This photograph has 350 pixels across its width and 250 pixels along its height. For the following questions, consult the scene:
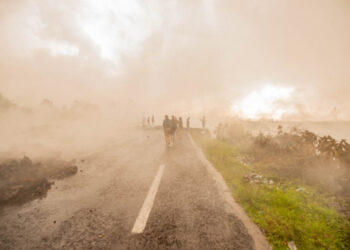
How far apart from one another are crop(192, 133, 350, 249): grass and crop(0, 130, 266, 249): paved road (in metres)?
0.54

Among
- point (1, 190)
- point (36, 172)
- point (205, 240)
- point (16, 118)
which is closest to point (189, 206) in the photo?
point (205, 240)

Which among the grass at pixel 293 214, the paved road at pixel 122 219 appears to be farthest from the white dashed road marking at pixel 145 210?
the grass at pixel 293 214

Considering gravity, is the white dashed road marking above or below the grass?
above

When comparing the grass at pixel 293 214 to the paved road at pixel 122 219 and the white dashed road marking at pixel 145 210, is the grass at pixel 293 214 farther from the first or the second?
the white dashed road marking at pixel 145 210

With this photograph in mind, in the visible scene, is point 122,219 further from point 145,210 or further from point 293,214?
point 293,214

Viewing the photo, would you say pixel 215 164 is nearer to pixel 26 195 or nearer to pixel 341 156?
pixel 341 156

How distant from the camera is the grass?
253 cm

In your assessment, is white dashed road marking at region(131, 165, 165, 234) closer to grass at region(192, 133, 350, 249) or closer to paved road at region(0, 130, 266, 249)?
paved road at region(0, 130, 266, 249)

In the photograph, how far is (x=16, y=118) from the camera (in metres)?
20.2

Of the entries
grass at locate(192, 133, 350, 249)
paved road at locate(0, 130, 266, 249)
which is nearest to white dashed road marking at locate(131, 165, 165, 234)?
paved road at locate(0, 130, 266, 249)

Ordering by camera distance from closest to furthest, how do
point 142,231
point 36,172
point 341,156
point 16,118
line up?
1. point 142,231
2. point 341,156
3. point 36,172
4. point 16,118

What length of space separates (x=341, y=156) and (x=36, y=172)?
10.5 m

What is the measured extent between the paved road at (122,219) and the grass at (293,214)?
544 millimetres

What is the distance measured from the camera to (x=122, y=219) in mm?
2883
